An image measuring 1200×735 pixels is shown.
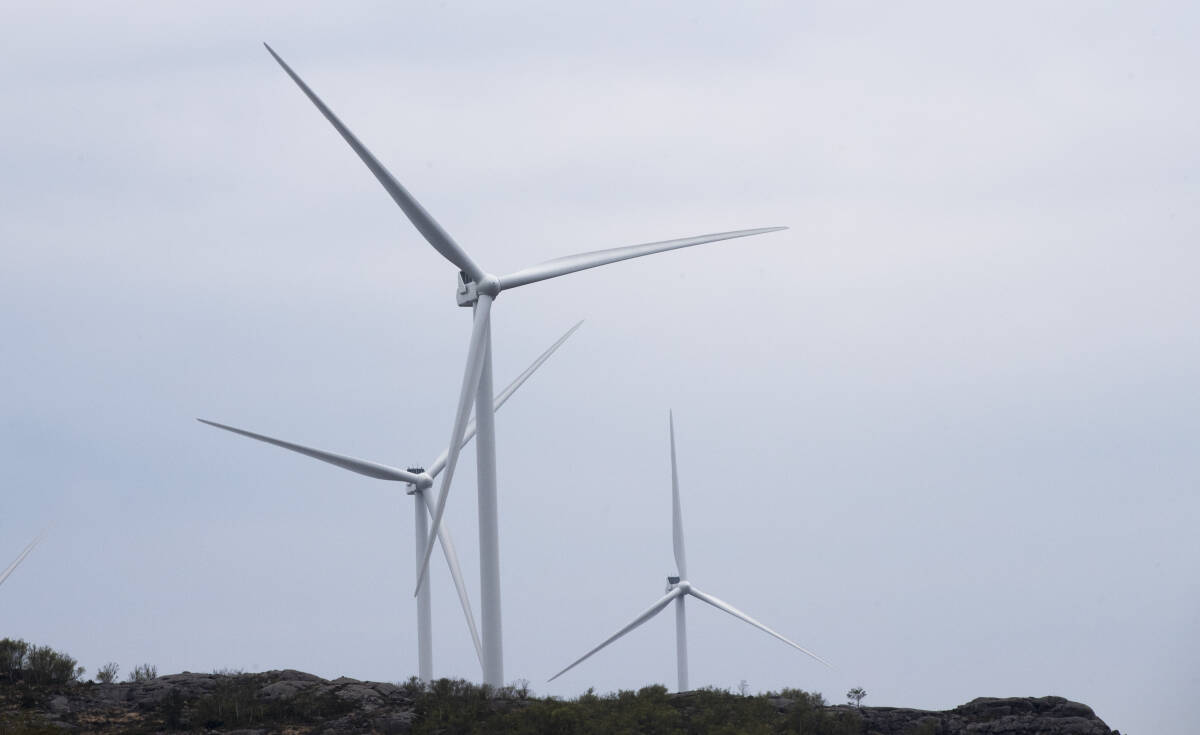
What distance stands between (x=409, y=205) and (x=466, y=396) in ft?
20.9

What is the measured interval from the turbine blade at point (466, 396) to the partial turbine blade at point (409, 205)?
1.27m

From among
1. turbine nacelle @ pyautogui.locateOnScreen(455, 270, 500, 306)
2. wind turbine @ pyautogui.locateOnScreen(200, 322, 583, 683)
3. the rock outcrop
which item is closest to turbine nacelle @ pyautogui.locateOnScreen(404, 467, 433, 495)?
wind turbine @ pyautogui.locateOnScreen(200, 322, 583, 683)

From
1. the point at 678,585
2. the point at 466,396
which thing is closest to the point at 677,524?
the point at 678,585

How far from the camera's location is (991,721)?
42.1 metres

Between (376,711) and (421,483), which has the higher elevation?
(421,483)

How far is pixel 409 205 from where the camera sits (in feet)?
152

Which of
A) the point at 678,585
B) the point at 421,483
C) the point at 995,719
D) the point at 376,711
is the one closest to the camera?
the point at 995,719

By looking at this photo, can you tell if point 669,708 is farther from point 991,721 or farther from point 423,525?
point 423,525

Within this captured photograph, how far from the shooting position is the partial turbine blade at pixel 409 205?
42.1 metres

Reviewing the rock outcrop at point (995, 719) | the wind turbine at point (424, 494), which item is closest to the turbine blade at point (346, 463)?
the wind turbine at point (424, 494)

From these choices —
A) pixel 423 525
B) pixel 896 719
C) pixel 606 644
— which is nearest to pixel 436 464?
pixel 423 525

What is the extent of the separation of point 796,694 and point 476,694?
953 cm

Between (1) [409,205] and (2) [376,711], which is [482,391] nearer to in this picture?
(1) [409,205]

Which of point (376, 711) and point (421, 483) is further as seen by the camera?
point (421, 483)
